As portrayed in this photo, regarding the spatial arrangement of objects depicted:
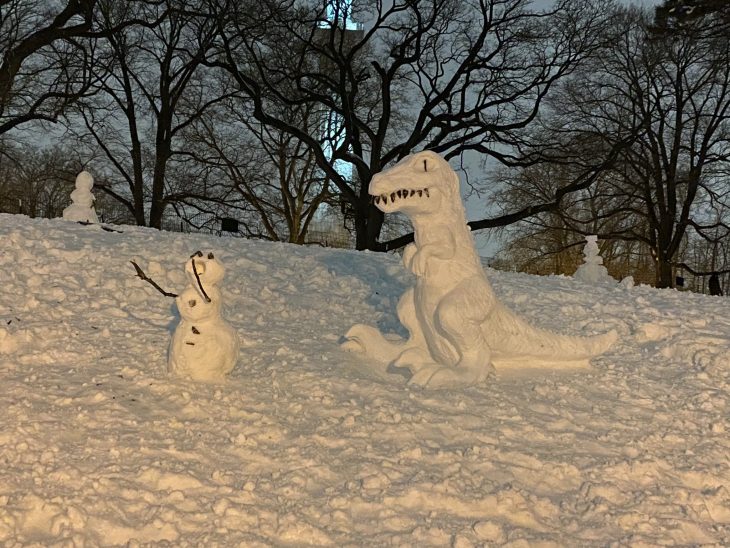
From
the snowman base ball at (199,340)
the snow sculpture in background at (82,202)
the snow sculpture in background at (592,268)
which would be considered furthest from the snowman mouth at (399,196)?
the snow sculpture in background at (592,268)

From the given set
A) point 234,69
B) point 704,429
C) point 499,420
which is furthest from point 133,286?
point 234,69

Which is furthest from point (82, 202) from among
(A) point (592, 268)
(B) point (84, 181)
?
(A) point (592, 268)

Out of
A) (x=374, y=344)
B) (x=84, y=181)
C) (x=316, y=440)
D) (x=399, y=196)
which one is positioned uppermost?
(x=84, y=181)

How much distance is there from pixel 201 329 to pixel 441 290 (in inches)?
66.4

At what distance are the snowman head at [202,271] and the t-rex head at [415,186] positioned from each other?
3.82ft

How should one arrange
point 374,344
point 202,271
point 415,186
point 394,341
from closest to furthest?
1. point 202,271
2. point 415,186
3. point 374,344
4. point 394,341

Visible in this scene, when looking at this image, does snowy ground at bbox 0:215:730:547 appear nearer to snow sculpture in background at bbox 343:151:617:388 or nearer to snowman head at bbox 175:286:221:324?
snow sculpture in background at bbox 343:151:617:388

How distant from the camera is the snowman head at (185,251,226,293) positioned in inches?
157

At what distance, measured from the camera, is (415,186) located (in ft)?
14.3

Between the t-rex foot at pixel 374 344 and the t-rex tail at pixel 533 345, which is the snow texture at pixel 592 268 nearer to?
the t-rex tail at pixel 533 345

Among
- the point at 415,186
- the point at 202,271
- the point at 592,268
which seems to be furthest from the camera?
the point at 592,268

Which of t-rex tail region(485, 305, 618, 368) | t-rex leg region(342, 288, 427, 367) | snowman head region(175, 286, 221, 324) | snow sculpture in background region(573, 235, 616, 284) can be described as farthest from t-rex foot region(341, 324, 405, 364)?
snow sculpture in background region(573, 235, 616, 284)

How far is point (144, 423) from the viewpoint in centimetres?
347

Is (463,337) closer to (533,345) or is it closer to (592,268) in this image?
(533,345)
